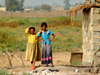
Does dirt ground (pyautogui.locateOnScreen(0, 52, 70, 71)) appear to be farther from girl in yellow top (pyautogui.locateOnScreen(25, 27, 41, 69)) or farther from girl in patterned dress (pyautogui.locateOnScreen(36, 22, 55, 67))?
girl in patterned dress (pyautogui.locateOnScreen(36, 22, 55, 67))

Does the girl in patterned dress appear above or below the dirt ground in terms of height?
above

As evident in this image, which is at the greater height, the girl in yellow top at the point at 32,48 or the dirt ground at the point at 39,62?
the girl in yellow top at the point at 32,48

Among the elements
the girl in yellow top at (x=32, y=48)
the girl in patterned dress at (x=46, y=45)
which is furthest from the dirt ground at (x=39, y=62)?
the girl in patterned dress at (x=46, y=45)

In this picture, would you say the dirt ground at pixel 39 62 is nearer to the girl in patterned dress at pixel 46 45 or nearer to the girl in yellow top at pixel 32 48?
the girl in yellow top at pixel 32 48

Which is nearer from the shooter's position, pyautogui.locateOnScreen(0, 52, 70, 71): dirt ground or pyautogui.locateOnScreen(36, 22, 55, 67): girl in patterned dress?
pyautogui.locateOnScreen(36, 22, 55, 67): girl in patterned dress

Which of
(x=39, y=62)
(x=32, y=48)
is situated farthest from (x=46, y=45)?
(x=39, y=62)

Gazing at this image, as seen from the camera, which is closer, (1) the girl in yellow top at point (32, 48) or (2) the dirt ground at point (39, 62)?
(1) the girl in yellow top at point (32, 48)

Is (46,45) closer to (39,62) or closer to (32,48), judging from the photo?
(32,48)

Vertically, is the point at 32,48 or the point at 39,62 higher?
the point at 32,48

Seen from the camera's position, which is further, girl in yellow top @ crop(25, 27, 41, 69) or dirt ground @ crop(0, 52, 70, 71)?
dirt ground @ crop(0, 52, 70, 71)

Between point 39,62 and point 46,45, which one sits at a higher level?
point 46,45

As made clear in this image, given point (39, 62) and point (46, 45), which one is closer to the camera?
point (46, 45)

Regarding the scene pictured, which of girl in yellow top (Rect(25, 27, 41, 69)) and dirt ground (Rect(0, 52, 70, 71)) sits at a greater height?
girl in yellow top (Rect(25, 27, 41, 69))

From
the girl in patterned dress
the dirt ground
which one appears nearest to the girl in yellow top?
the girl in patterned dress
